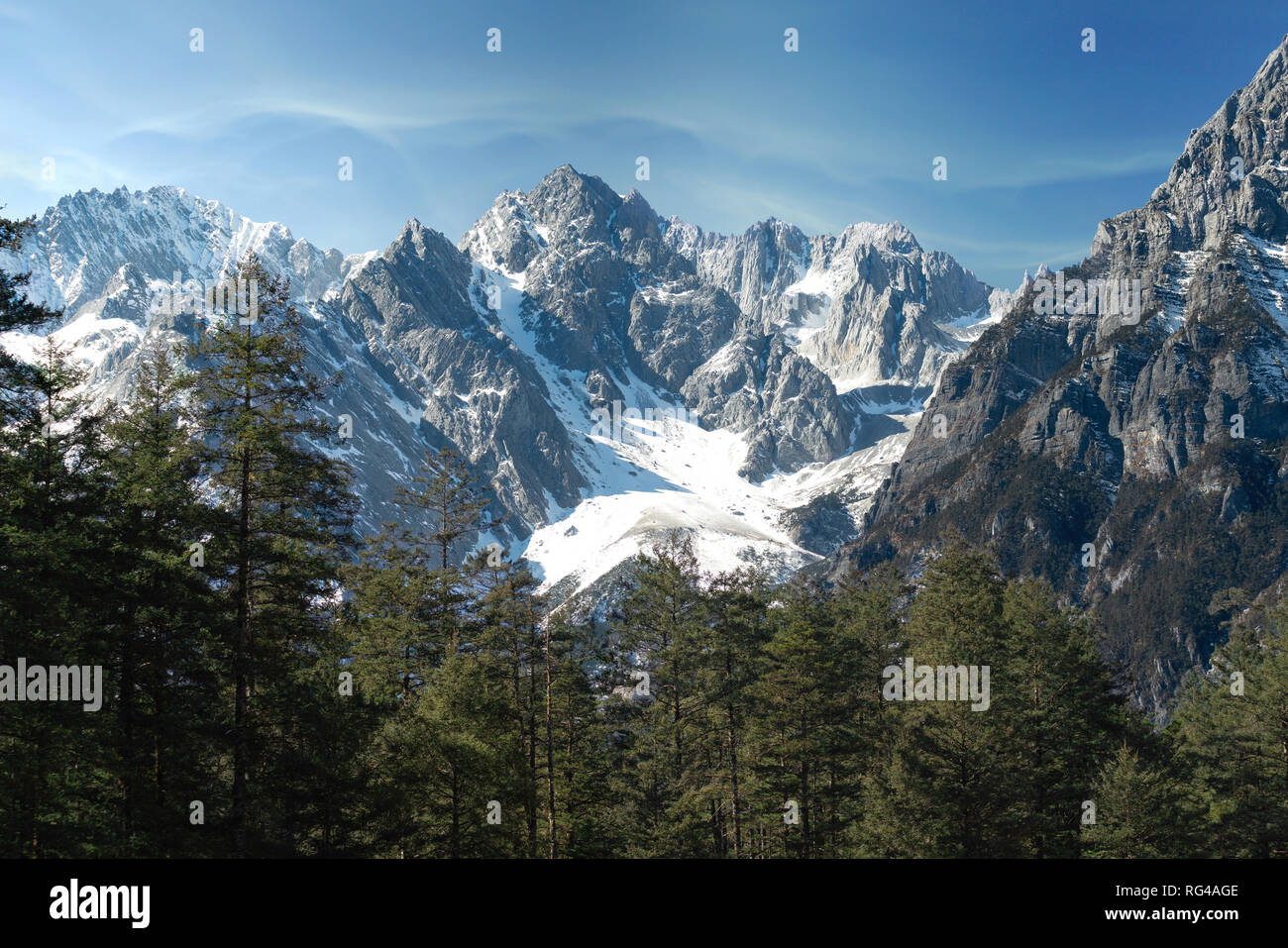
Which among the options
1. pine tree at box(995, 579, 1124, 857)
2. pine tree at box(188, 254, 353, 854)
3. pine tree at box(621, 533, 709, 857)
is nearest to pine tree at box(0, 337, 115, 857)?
pine tree at box(188, 254, 353, 854)

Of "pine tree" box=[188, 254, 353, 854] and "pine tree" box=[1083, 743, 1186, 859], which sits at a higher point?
"pine tree" box=[188, 254, 353, 854]

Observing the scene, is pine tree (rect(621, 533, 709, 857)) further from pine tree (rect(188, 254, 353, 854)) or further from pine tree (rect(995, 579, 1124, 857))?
pine tree (rect(188, 254, 353, 854))

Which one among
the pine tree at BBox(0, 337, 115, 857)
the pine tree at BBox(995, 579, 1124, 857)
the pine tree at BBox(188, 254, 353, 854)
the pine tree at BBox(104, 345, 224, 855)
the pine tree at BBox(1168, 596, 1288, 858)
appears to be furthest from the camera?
the pine tree at BBox(1168, 596, 1288, 858)

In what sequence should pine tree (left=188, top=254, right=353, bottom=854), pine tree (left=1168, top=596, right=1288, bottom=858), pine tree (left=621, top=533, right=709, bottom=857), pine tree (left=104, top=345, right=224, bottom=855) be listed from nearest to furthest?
pine tree (left=104, top=345, right=224, bottom=855), pine tree (left=188, top=254, right=353, bottom=854), pine tree (left=1168, top=596, right=1288, bottom=858), pine tree (left=621, top=533, right=709, bottom=857)

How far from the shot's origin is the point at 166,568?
2234 cm

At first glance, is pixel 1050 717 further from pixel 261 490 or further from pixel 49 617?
pixel 49 617

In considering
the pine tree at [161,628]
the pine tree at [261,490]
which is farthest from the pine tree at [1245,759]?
the pine tree at [161,628]

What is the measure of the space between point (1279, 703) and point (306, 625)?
45.5m

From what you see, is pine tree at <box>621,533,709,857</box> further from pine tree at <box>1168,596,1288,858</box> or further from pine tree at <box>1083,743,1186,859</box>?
pine tree at <box>1168,596,1288,858</box>

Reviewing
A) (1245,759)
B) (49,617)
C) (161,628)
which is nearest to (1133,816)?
(1245,759)

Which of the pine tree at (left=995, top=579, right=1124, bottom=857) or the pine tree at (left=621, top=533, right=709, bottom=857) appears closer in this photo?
the pine tree at (left=995, top=579, right=1124, bottom=857)

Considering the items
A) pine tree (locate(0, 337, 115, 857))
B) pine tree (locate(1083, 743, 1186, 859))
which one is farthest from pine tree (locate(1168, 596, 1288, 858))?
pine tree (locate(0, 337, 115, 857))

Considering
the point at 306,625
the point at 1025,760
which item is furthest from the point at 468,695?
the point at 1025,760
